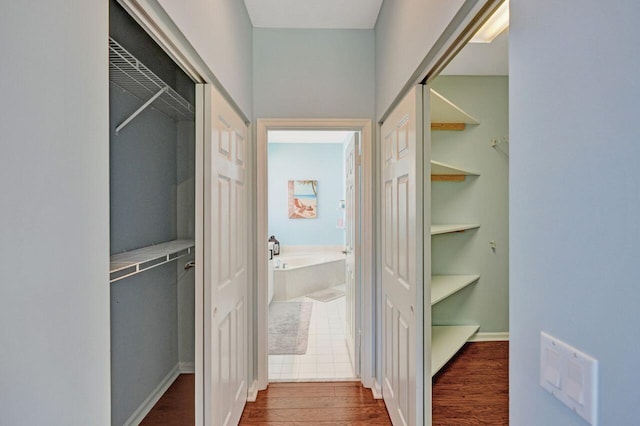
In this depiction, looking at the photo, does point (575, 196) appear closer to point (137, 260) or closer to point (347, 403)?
point (137, 260)

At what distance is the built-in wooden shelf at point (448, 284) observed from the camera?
2.66 meters

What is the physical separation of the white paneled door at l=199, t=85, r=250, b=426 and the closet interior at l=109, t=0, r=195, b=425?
28 centimetres

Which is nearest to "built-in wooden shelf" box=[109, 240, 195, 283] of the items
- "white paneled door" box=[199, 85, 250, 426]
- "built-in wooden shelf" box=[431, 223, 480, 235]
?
"white paneled door" box=[199, 85, 250, 426]

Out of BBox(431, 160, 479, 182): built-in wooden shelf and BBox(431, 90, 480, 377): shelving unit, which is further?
BBox(431, 160, 479, 182): built-in wooden shelf

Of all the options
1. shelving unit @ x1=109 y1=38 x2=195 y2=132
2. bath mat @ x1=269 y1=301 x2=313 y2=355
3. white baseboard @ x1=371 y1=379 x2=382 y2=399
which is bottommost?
bath mat @ x1=269 y1=301 x2=313 y2=355

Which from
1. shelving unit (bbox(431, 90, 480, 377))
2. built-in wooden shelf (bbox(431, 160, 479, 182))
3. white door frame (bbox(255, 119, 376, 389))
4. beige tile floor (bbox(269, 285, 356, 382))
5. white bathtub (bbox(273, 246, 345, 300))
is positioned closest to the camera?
white door frame (bbox(255, 119, 376, 389))

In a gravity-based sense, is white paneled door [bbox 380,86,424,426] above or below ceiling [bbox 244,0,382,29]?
below

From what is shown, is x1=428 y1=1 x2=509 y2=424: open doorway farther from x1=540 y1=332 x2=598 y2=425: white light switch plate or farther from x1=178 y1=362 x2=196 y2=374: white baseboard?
x1=540 y1=332 x2=598 y2=425: white light switch plate

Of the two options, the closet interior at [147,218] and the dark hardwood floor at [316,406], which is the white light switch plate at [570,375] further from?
the dark hardwood floor at [316,406]

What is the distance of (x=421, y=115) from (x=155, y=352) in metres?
2.19

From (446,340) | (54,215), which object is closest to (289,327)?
(446,340)

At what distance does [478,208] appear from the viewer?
3346 mm

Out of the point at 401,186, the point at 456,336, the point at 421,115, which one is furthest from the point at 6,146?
the point at 456,336

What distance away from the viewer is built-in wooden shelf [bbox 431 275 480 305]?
266cm
